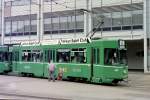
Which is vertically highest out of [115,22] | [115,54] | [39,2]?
[39,2]

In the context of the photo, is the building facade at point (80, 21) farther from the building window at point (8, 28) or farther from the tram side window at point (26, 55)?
the tram side window at point (26, 55)

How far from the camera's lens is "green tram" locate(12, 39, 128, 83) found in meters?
26.2

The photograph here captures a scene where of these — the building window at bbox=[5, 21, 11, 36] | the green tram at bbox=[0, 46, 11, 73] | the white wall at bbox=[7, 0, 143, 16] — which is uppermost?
the white wall at bbox=[7, 0, 143, 16]

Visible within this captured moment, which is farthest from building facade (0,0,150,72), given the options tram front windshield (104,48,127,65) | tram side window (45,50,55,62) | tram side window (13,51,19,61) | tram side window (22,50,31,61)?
tram front windshield (104,48,127,65)

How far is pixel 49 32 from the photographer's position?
51906mm

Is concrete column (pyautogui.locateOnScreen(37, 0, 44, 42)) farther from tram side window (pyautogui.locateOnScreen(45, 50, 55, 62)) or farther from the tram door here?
the tram door

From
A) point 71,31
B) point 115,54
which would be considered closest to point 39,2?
point 71,31

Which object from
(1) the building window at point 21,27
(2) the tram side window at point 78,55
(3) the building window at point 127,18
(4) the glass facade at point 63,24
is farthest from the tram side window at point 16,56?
(1) the building window at point 21,27

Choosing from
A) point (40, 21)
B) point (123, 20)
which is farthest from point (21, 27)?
point (123, 20)

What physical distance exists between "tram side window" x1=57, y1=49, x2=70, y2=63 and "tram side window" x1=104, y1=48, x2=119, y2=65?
4412 millimetres

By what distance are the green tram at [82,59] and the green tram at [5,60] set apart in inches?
117

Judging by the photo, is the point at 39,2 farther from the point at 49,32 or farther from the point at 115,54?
the point at 115,54

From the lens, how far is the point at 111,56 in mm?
26375

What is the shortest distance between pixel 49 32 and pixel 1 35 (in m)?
10.5
